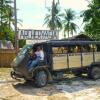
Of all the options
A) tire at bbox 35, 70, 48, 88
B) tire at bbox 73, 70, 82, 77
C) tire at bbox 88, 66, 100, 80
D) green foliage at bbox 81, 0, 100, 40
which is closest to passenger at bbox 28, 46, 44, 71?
tire at bbox 35, 70, 48, 88

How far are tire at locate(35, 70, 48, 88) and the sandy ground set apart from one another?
0.25m

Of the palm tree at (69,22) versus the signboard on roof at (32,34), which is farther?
the palm tree at (69,22)

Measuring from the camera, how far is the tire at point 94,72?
19728mm

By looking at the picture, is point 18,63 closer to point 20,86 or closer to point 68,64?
point 20,86

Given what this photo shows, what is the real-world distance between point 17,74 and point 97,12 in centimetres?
1864

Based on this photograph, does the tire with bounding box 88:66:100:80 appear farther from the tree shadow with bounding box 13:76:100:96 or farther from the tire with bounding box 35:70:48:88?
the tire with bounding box 35:70:48:88

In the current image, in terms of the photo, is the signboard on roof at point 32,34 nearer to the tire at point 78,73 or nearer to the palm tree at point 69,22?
the tire at point 78,73

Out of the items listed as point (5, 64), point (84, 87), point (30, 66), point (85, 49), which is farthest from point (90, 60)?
point (5, 64)

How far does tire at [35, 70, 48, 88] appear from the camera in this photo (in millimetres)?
17078

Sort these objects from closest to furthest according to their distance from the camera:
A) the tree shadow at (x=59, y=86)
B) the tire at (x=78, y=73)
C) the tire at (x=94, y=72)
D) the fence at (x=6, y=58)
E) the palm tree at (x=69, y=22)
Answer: the tree shadow at (x=59, y=86) < the tire at (x=78, y=73) < the tire at (x=94, y=72) < the fence at (x=6, y=58) < the palm tree at (x=69, y=22)

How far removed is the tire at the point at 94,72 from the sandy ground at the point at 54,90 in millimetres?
455

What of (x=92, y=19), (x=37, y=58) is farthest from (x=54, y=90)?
(x=92, y=19)

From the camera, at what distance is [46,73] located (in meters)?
17.5

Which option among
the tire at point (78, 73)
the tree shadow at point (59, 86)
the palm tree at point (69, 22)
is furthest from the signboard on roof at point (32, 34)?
the palm tree at point (69, 22)
